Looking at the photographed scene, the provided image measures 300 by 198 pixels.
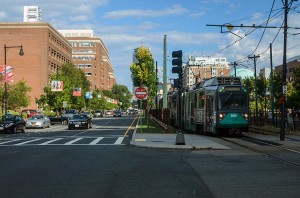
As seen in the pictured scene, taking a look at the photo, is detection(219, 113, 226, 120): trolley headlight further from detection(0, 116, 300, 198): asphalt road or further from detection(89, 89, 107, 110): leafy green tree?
detection(89, 89, 107, 110): leafy green tree

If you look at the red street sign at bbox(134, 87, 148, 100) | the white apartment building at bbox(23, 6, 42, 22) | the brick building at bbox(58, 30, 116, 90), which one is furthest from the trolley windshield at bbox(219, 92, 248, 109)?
the brick building at bbox(58, 30, 116, 90)

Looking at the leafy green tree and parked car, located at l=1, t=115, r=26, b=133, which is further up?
the leafy green tree

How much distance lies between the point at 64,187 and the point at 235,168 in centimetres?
510

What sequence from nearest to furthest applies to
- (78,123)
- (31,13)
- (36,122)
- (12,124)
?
(12,124), (78,123), (36,122), (31,13)

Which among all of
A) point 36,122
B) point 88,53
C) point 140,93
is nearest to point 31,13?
point 88,53

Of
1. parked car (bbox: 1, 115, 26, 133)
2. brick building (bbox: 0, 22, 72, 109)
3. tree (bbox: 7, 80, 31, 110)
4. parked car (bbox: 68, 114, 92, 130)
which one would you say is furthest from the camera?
brick building (bbox: 0, 22, 72, 109)

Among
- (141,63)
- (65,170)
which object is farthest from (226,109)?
(141,63)

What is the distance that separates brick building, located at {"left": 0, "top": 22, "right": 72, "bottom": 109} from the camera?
96.5 m

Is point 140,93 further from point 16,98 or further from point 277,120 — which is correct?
point 16,98

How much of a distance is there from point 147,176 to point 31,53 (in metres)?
91.4

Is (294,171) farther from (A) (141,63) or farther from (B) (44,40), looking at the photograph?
(B) (44,40)

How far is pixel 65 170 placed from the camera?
12.0 m

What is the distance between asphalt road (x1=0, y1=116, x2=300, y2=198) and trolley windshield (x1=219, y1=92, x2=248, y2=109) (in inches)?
402

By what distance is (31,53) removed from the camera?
9769 cm
